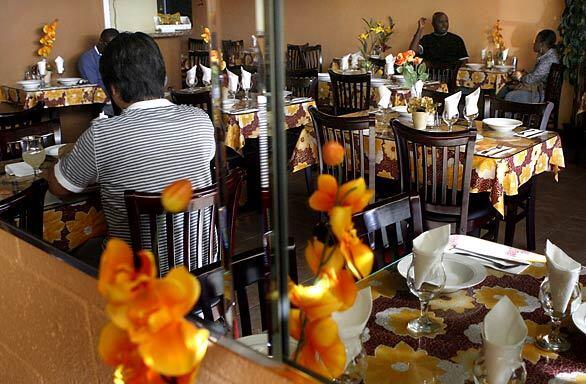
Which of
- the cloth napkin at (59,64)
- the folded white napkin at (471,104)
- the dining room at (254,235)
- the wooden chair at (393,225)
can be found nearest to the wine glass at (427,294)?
the dining room at (254,235)

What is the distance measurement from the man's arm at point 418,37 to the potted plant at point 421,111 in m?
2.73

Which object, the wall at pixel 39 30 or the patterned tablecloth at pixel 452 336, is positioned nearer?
the patterned tablecloth at pixel 452 336

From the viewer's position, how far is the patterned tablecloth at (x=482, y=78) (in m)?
4.31

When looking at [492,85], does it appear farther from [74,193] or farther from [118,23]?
[74,193]

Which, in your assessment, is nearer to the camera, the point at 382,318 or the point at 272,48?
the point at 272,48

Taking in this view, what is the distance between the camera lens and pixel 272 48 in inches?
21.3

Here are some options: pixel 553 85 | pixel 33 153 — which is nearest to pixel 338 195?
pixel 33 153

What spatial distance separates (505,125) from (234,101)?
1.86 metres

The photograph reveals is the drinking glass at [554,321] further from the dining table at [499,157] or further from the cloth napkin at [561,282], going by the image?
the dining table at [499,157]

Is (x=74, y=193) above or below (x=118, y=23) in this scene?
below

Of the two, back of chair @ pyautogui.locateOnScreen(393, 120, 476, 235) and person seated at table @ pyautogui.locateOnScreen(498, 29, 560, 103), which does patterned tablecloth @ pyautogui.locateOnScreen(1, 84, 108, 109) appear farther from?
person seated at table @ pyautogui.locateOnScreen(498, 29, 560, 103)

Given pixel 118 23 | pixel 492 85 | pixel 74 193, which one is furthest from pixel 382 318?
pixel 492 85

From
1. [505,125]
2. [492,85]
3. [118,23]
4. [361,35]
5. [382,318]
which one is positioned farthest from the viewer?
[492,85]

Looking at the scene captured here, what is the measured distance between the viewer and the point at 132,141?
3.95 ft
